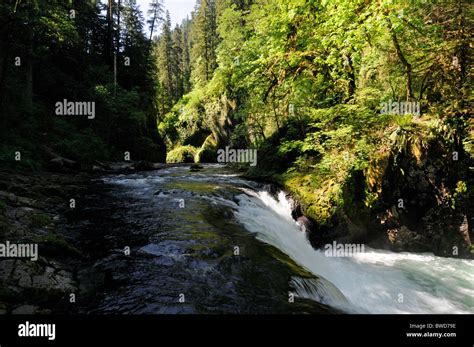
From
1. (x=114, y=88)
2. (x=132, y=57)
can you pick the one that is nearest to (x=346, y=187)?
(x=114, y=88)

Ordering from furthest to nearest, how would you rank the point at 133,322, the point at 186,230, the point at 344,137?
the point at 344,137
the point at 186,230
the point at 133,322

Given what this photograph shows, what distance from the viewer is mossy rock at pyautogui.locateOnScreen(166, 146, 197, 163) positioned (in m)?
38.0

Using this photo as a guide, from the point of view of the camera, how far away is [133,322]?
3.67m

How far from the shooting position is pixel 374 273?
9.27 m

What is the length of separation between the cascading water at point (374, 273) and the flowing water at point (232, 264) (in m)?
0.03

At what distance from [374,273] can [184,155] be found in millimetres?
31470

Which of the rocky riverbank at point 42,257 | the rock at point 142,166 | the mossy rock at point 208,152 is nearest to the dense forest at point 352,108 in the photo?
the rock at point 142,166

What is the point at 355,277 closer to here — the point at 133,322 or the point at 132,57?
the point at 133,322

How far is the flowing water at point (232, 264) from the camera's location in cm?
495

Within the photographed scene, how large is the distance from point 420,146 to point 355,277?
5.70 meters

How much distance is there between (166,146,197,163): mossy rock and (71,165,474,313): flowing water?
989 inches

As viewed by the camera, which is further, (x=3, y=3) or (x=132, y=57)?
(x=132, y=57)

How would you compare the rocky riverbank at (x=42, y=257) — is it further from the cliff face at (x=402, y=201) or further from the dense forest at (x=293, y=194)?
the cliff face at (x=402, y=201)

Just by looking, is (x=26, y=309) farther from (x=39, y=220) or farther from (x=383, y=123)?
(x=383, y=123)
